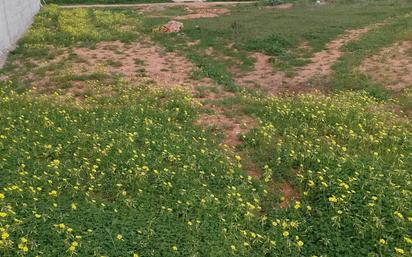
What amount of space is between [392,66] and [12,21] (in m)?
12.1

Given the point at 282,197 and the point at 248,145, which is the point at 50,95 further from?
the point at 282,197

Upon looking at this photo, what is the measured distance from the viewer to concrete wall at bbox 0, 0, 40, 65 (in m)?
13.8

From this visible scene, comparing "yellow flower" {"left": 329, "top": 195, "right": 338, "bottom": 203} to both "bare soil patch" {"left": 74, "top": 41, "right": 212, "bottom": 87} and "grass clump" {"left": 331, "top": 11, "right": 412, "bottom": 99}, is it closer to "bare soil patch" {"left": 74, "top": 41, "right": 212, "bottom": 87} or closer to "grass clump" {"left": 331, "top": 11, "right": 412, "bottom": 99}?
"grass clump" {"left": 331, "top": 11, "right": 412, "bottom": 99}

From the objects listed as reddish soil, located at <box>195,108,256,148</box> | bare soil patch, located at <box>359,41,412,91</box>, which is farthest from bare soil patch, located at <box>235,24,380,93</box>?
reddish soil, located at <box>195,108,256,148</box>

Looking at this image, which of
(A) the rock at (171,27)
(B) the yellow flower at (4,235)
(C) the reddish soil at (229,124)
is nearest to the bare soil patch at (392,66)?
(C) the reddish soil at (229,124)

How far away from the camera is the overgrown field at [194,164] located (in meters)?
5.43

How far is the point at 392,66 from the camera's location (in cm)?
1291

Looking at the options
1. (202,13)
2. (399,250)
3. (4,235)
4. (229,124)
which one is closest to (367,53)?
(229,124)

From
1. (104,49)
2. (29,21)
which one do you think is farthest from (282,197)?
(29,21)

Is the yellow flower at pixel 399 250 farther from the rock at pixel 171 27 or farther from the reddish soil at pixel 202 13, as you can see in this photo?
the reddish soil at pixel 202 13

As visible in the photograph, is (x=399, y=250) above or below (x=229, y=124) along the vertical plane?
below

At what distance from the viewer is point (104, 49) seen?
1479 centimetres

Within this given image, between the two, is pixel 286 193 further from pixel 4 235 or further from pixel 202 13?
pixel 202 13

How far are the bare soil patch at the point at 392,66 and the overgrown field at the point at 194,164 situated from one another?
0.94 ft
